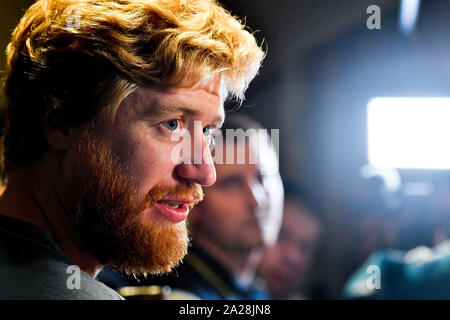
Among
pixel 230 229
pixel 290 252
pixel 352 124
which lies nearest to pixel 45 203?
pixel 230 229

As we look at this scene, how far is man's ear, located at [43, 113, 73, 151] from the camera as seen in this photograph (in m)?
0.82

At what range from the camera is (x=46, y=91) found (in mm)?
821

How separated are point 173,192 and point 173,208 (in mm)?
29

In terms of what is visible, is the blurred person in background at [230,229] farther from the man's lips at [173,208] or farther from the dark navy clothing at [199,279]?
the man's lips at [173,208]

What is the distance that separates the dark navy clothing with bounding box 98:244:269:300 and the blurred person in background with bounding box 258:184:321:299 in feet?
2.03

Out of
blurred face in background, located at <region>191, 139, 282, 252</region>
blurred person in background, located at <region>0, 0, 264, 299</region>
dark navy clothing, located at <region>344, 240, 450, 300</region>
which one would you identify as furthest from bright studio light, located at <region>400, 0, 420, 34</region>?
blurred person in background, located at <region>0, 0, 264, 299</region>

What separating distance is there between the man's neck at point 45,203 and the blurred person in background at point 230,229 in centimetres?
43

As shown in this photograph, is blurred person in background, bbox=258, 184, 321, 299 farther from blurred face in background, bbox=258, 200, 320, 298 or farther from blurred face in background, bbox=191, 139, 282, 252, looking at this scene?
blurred face in background, bbox=191, 139, 282, 252

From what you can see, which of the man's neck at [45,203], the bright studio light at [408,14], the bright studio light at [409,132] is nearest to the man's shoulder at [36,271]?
the man's neck at [45,203]

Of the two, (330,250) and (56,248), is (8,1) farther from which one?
(330,250)

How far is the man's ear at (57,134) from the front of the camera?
2.68 feet

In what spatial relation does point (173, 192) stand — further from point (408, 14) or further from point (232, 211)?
point (408, 14)

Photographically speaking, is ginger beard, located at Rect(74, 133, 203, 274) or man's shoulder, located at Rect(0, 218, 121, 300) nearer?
man's shoulder, located at Rect(0, 218, 121, 300)
